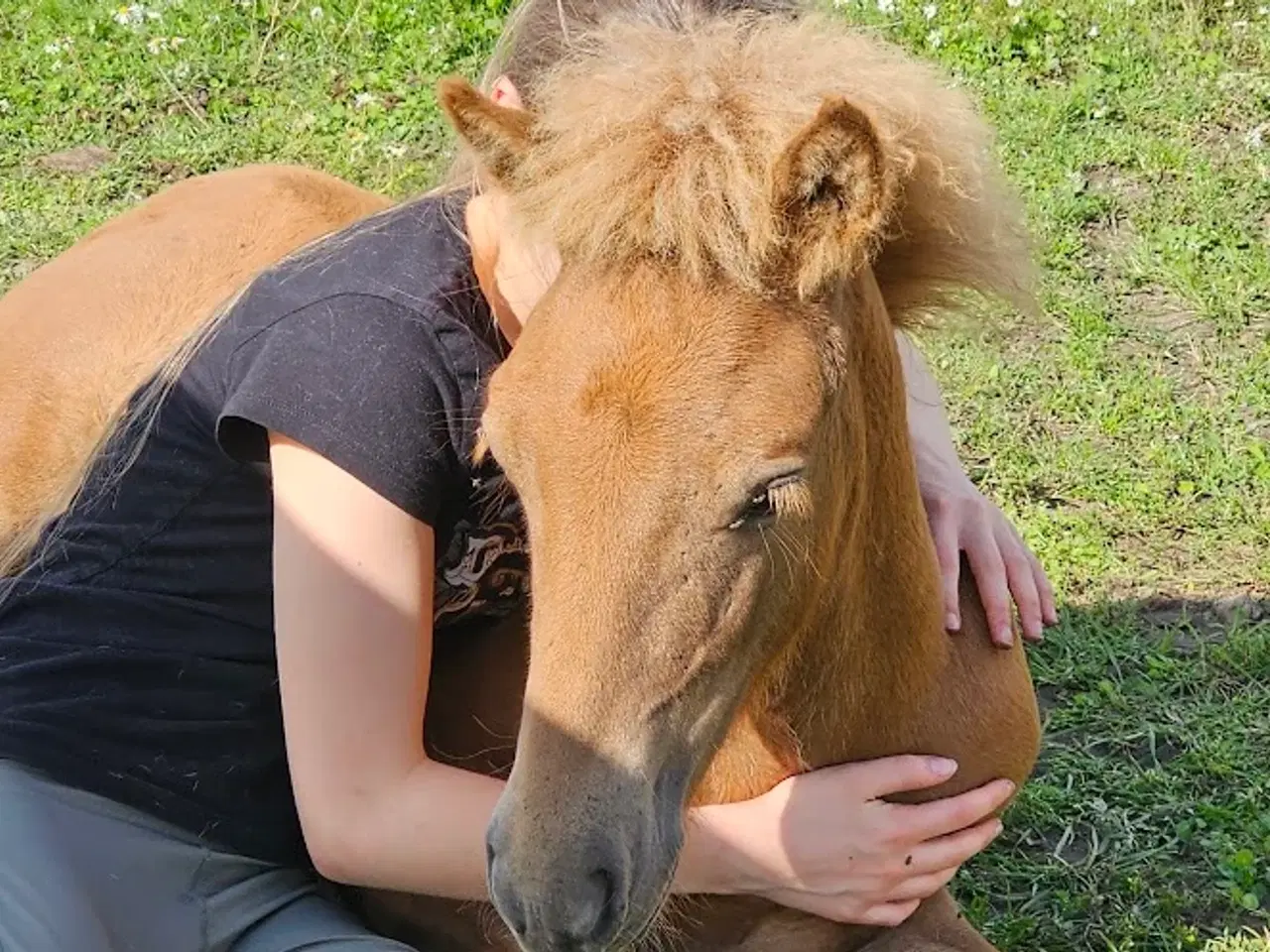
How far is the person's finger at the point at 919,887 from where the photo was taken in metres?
2.57

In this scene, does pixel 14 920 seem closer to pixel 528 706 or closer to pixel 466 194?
pixel 528 706

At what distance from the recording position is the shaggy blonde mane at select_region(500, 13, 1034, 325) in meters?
1.98

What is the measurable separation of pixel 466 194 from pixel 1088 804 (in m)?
2.00

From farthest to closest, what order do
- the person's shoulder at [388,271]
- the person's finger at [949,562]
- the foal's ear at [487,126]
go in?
the person's finger at [949,562], the person's shoulder at [388,271], the foal's ear at [487,126]

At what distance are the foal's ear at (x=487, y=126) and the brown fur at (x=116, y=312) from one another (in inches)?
60.9

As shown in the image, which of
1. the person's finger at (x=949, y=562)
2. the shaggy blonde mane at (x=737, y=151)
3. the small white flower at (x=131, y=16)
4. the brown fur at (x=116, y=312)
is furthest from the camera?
the small white flower at (x=131, y=16)

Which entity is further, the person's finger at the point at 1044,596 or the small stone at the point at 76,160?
the small stone at the point at 76,160

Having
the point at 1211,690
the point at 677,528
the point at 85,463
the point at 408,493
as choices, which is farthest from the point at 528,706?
the point at 1211,690

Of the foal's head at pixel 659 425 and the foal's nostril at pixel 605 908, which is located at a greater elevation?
the foal's head at pixel 659 425

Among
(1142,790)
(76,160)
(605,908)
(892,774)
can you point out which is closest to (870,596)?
(892,774)

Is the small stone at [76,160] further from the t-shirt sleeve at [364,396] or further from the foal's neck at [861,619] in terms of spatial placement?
the foal's neck at [861,619]

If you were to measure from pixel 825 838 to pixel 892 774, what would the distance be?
14 cm

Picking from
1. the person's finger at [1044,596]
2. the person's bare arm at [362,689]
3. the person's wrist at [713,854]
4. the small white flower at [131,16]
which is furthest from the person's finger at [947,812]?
the small white flower at [131,16]

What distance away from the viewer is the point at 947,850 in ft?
8.53
